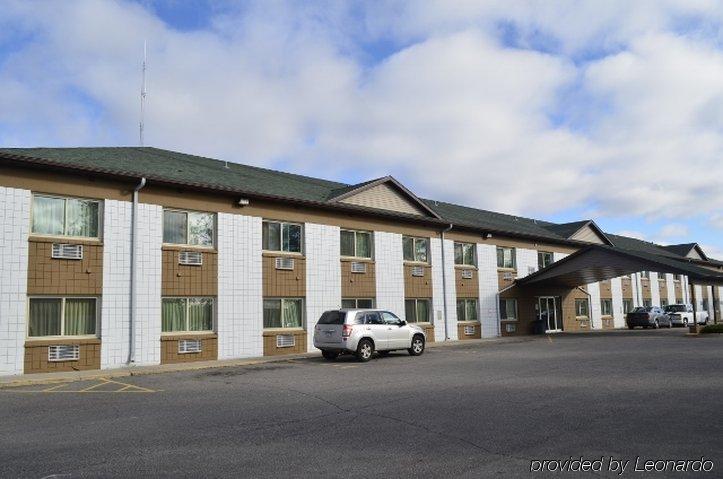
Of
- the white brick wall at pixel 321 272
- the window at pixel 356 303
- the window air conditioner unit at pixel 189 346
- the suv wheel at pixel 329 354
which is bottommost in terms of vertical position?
the suv wheel at pixel 329 354

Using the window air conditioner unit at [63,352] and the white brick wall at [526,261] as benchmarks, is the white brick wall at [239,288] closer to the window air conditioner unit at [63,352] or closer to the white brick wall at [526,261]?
the window air conditioner unit at [63,352]

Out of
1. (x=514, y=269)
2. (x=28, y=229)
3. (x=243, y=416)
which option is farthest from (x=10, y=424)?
(x=514, y=269)

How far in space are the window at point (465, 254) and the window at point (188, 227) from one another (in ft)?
45.1

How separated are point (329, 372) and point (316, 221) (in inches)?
366

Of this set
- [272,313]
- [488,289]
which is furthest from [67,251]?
[488,289]

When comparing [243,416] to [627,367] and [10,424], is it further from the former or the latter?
[627,367]

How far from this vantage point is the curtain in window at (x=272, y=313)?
2211cm

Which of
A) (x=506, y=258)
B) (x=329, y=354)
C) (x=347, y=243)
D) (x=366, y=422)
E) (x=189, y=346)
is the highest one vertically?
(x=347, y=243)

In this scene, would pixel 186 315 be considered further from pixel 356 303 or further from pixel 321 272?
pixel 356 303

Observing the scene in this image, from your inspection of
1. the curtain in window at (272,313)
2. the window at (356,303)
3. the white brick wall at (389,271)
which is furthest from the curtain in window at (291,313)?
the white brick wall at (389,271)

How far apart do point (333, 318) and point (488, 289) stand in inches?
579

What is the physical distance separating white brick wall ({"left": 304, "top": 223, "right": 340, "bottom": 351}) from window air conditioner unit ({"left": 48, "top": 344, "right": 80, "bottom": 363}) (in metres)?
8.35

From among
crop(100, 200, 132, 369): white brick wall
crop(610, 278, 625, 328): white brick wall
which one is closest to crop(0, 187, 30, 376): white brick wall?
crop(100, 200, 132, 369): white brick wall

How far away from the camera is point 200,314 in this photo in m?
20.4
